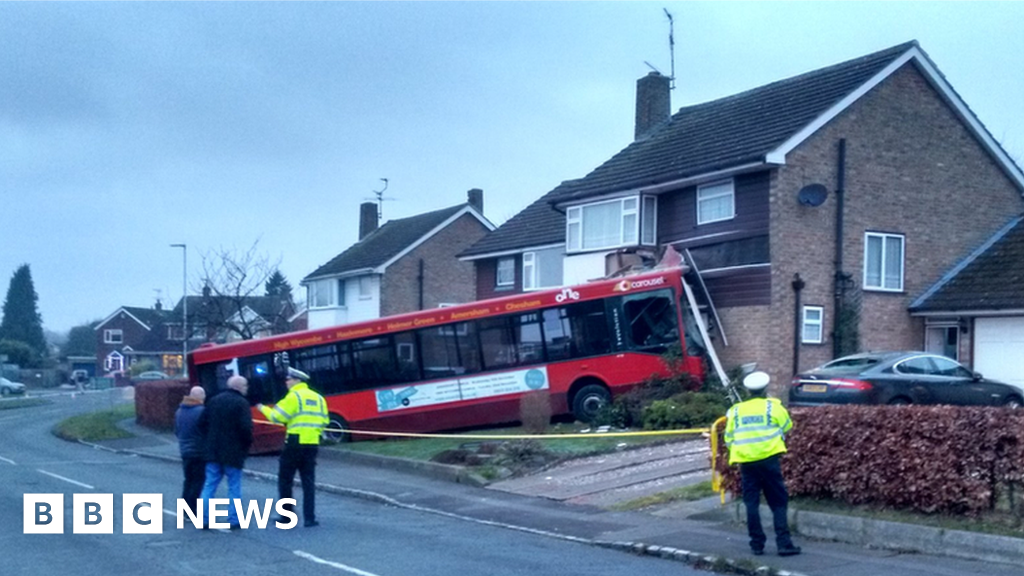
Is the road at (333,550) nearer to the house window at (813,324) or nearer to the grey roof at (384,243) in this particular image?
the house window at (813,324)

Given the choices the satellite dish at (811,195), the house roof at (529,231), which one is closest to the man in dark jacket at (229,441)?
the satellite dish at (811,195)

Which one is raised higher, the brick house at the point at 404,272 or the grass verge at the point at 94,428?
the brick house at the point at 404,272

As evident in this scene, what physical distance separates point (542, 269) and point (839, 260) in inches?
509

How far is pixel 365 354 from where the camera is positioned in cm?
2442

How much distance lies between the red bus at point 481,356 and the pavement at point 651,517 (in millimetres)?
2028

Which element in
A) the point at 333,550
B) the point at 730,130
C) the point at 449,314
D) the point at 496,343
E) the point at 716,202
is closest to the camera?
the point at 333,550

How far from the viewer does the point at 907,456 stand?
1159cm

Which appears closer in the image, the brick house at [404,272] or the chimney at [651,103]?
the chimney at [651,103]

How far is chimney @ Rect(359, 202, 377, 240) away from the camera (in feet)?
181

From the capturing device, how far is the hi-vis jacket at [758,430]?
445 inches

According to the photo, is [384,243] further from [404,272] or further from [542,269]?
[542,269]

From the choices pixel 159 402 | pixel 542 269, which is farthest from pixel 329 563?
pixel 542 269

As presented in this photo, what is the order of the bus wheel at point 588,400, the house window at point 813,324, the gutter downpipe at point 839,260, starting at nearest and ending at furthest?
the bus wheel at point 588,400 < the house window at point 813,324 < the gutter downpipe at point 839,260

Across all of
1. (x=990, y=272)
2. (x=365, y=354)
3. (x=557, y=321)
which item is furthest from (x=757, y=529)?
(x=990, y=272)
